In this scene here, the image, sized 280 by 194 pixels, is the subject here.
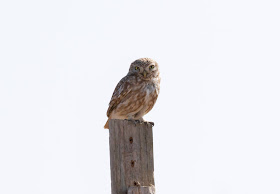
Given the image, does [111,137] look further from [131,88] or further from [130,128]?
[131,88]

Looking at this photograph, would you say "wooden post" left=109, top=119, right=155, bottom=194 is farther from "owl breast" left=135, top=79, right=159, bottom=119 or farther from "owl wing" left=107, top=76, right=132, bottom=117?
"owl wing" left=107, top=76, right=132, bottom=117

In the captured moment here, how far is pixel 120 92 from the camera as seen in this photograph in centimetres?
963

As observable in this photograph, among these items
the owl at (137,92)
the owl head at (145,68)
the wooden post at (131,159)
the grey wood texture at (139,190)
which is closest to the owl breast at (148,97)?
the owl at (137,92)

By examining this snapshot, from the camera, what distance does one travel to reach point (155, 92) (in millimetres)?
9469

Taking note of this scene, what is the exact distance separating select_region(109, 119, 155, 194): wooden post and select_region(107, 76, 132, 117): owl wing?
4.04 meters

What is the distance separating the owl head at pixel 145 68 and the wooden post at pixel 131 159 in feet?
13.8

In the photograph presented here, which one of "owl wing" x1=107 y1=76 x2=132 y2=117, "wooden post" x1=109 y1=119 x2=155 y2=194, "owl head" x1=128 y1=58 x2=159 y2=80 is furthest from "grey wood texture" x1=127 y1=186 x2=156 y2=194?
"owl head" x1=128 y1=58 x2=159 y2=80

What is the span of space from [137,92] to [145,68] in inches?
23.5

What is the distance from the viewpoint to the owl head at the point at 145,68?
970 cm

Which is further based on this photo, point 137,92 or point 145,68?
point 145,68

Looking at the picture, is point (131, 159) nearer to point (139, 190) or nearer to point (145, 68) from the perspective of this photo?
point (139, 190)

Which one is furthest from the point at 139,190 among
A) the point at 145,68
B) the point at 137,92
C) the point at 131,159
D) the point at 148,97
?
the point at 145,68

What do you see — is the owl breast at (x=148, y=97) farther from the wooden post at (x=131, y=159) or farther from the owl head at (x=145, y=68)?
the wooden post at (x=131, y=159)

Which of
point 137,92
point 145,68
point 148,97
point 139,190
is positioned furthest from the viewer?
point 145,68
